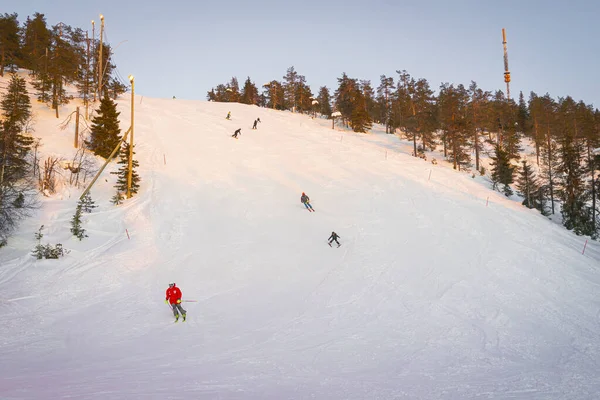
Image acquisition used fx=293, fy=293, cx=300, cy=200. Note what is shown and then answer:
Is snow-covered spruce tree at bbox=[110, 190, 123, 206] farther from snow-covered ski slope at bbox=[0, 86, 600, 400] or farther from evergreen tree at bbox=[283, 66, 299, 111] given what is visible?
evergreen tree at bbox=[283, 66, 299, 111]

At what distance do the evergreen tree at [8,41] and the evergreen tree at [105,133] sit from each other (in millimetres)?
25445

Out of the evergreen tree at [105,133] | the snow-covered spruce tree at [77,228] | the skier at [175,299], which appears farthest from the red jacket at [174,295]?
the evergreen tree at [105,133]

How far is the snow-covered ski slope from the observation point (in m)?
6.76

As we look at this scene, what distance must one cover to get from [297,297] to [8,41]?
5551 centimetres

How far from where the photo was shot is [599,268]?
50.0 feet

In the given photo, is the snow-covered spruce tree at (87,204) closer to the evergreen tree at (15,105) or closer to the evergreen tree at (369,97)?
the evergreen tree at (15,105)

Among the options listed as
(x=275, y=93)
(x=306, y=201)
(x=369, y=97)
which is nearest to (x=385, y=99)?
(x=369, y=97)

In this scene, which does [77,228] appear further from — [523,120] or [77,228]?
[523,120]

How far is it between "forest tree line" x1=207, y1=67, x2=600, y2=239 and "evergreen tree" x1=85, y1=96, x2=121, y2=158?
126 ft

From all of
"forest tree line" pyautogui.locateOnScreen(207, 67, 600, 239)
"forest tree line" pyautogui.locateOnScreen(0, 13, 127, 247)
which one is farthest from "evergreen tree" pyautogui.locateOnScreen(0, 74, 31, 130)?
"forest tree line" pyautogui.locateOnScreen(207, 67, 600, 239)

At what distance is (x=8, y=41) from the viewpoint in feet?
132

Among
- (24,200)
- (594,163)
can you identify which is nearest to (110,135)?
(24,200)

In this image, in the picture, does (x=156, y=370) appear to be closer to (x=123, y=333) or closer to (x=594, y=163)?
(x=123, y=333)

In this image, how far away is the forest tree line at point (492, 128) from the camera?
1083 inches
